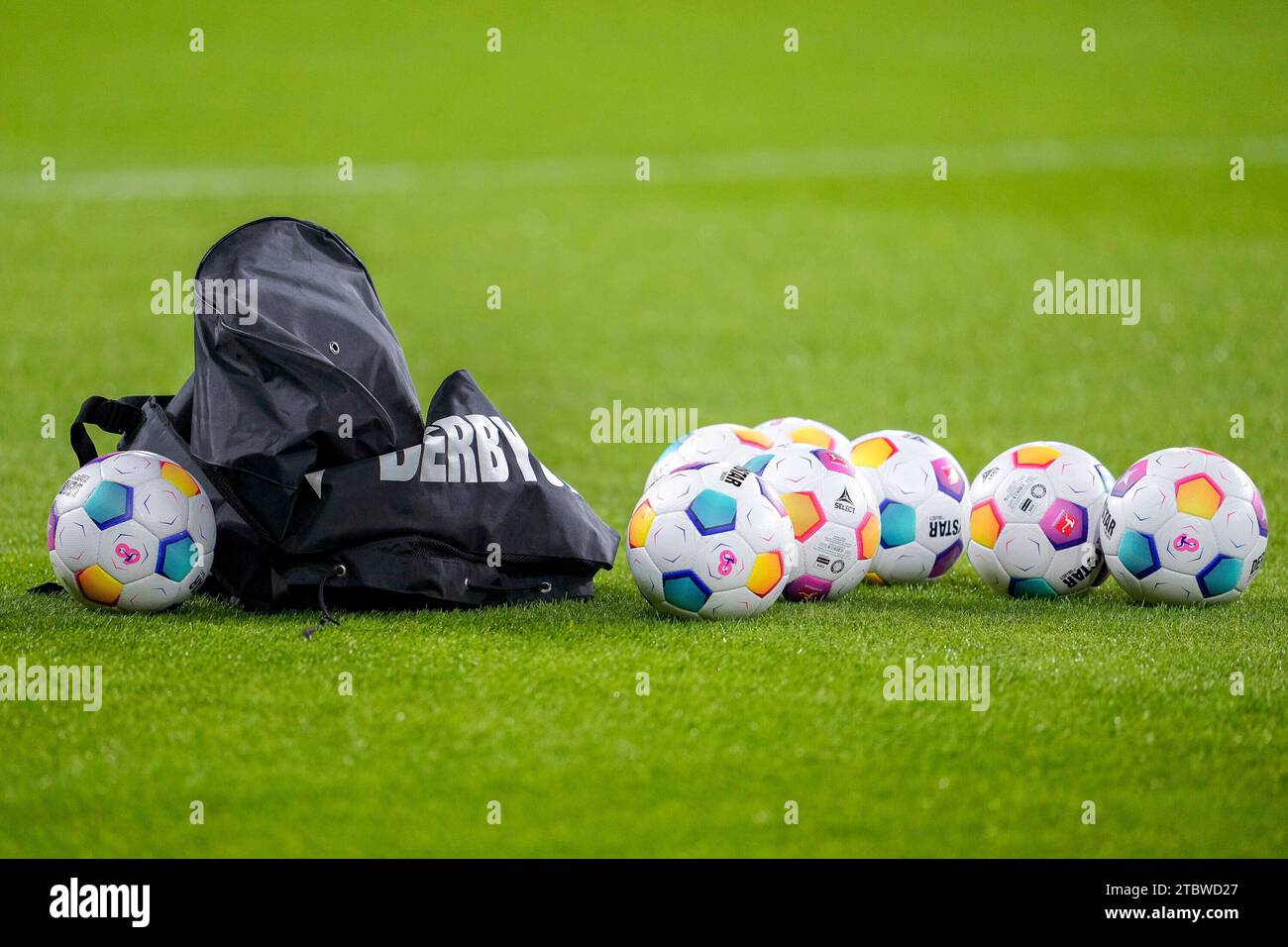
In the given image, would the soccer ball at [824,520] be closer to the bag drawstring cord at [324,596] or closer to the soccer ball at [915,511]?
the soccer ball at [915,511]

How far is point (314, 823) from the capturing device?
4.90 meters

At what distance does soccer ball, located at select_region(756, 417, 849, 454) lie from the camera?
8742mm

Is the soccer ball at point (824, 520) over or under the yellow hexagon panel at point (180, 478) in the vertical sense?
under

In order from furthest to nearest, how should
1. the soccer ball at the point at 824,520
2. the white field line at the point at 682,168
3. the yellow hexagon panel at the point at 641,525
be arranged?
the white field line at the point at 682,168, the soccer ball at the point at 824,520, the yellow hexagon panel at the point at 641,525

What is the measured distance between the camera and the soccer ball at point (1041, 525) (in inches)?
304

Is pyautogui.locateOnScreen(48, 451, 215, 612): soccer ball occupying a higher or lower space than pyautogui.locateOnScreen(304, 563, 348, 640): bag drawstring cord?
higher

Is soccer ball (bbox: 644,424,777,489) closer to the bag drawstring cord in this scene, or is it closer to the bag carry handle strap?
the bag drawstring cord

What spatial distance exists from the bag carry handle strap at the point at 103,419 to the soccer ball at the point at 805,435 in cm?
344

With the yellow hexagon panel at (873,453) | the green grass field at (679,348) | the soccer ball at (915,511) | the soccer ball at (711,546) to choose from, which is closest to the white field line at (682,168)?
the green grass field at (679,348)

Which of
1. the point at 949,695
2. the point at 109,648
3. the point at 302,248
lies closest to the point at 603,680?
the point at 949,695

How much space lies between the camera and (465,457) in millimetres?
7207

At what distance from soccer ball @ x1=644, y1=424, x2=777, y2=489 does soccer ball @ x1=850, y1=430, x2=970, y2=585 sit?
561 millimetres

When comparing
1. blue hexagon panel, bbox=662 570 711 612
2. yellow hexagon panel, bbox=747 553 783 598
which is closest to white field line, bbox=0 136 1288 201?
blue hexagon panel, bbox=662 570 711 612

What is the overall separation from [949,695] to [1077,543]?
2013mm
